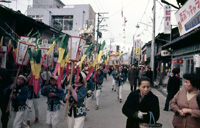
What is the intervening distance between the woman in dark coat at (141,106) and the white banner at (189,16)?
9.41 feet

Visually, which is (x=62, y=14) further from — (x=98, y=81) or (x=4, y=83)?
(x=4, y=83)

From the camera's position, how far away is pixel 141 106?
2799 mm

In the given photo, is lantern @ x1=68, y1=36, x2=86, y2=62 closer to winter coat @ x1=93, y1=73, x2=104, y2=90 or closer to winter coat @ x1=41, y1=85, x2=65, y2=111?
winter coat @ x1=41, y1=85, x2=65, y2=111

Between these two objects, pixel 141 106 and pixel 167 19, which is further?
pixel 167 19

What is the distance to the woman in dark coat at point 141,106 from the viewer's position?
2.75 meters

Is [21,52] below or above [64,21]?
below

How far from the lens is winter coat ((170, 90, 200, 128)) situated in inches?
113

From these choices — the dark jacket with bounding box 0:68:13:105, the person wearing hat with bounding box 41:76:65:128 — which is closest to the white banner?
the person wearing hat with bounding box 41:76:65:128

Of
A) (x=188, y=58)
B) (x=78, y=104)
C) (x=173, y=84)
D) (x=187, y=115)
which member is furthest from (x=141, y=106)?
(x=188, y=58)

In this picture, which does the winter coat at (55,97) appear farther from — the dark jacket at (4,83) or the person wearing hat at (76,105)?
the dark jacket at (4,83)

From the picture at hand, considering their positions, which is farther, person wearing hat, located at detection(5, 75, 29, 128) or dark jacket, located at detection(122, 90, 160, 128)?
person wearing hat, located at detection(5, 75, 29, 128)

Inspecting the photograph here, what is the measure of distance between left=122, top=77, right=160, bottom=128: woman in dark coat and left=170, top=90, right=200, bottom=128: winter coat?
1.87 feet

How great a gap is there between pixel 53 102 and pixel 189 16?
14.2ft

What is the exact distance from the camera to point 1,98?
14.1 feet
